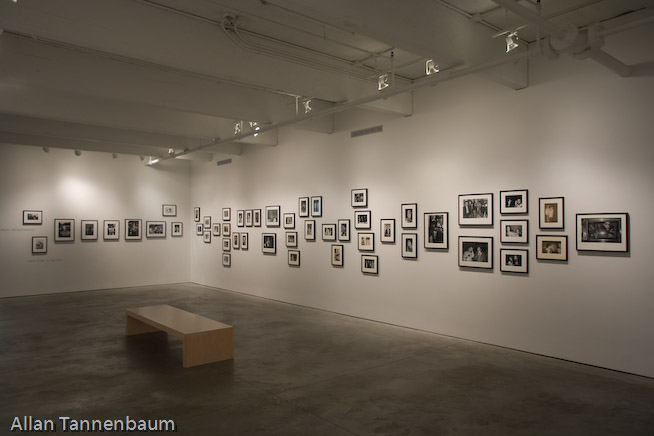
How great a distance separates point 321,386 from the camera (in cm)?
529

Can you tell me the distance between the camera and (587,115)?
6.07m

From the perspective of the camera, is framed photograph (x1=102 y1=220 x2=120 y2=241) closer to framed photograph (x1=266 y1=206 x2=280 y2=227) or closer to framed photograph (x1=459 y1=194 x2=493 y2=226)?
framed photograph (x1=266 y1=206 x2=280 y2=227)

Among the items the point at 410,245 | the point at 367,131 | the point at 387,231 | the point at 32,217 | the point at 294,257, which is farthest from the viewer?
the point at 32,217

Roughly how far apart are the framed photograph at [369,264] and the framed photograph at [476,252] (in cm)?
187

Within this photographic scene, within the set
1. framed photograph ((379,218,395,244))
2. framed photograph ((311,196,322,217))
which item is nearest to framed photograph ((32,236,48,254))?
framed photograph ((311,196,322,217))

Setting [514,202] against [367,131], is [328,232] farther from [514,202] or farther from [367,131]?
[514,202]

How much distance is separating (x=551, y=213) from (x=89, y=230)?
40.3ft

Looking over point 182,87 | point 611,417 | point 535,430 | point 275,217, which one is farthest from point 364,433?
point 275,217

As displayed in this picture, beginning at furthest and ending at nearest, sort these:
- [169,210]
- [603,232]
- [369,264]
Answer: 1. [169,210]
2. [369,264]
3. [603,232]

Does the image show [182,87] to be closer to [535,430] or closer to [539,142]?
[539,142]

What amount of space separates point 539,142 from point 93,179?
12140 mm

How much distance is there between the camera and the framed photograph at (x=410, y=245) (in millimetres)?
8156

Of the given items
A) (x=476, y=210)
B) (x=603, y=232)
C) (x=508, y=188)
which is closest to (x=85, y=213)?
(x=476, y=210)

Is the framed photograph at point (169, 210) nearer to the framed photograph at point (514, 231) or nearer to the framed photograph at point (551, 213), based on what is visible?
the framed photograph at point (514, 231)
